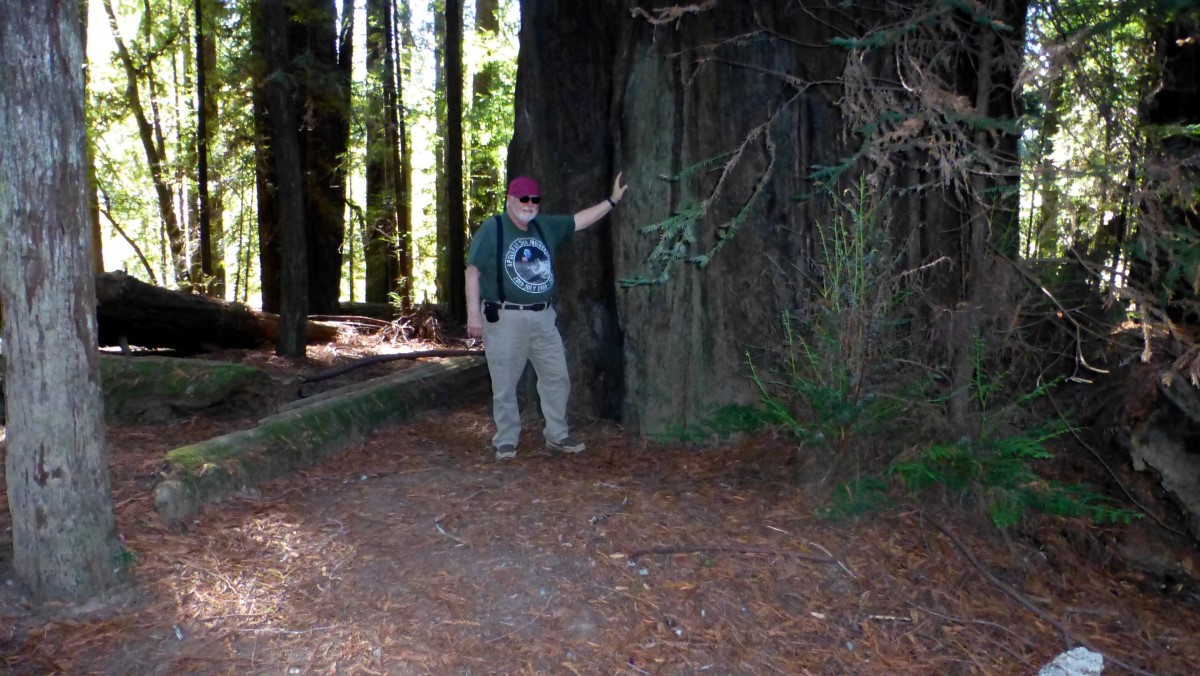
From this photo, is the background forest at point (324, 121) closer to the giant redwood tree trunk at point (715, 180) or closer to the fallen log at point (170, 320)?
the fallen log at point (170, 320)

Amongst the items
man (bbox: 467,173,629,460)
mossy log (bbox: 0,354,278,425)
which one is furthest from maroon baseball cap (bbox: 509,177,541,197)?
mossy log (bbox: 0,354,278,425)

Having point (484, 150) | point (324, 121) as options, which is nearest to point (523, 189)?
point (324, 121)

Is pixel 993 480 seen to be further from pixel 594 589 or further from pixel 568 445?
pixel 568 445

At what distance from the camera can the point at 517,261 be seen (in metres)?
6.71

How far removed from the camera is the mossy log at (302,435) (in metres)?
5.38

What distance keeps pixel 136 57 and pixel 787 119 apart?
781 inches

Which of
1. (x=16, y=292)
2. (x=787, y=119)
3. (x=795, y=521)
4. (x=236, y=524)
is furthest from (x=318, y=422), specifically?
(x=787, y=119)

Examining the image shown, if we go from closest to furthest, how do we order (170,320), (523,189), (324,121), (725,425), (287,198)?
(725,425)
(523,189)
(170,320)
(287,198)
(324,121)

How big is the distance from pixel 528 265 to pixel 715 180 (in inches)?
62.4

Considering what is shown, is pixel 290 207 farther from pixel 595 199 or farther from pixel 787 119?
pixel 787 119

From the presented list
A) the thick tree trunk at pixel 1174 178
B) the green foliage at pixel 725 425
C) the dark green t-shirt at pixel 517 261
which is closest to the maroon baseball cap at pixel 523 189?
the dark green t-shirt at pixel 517 261

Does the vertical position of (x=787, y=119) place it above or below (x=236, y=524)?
above

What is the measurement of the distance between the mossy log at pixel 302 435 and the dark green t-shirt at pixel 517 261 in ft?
5.44

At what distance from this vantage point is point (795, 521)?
17.3ft
